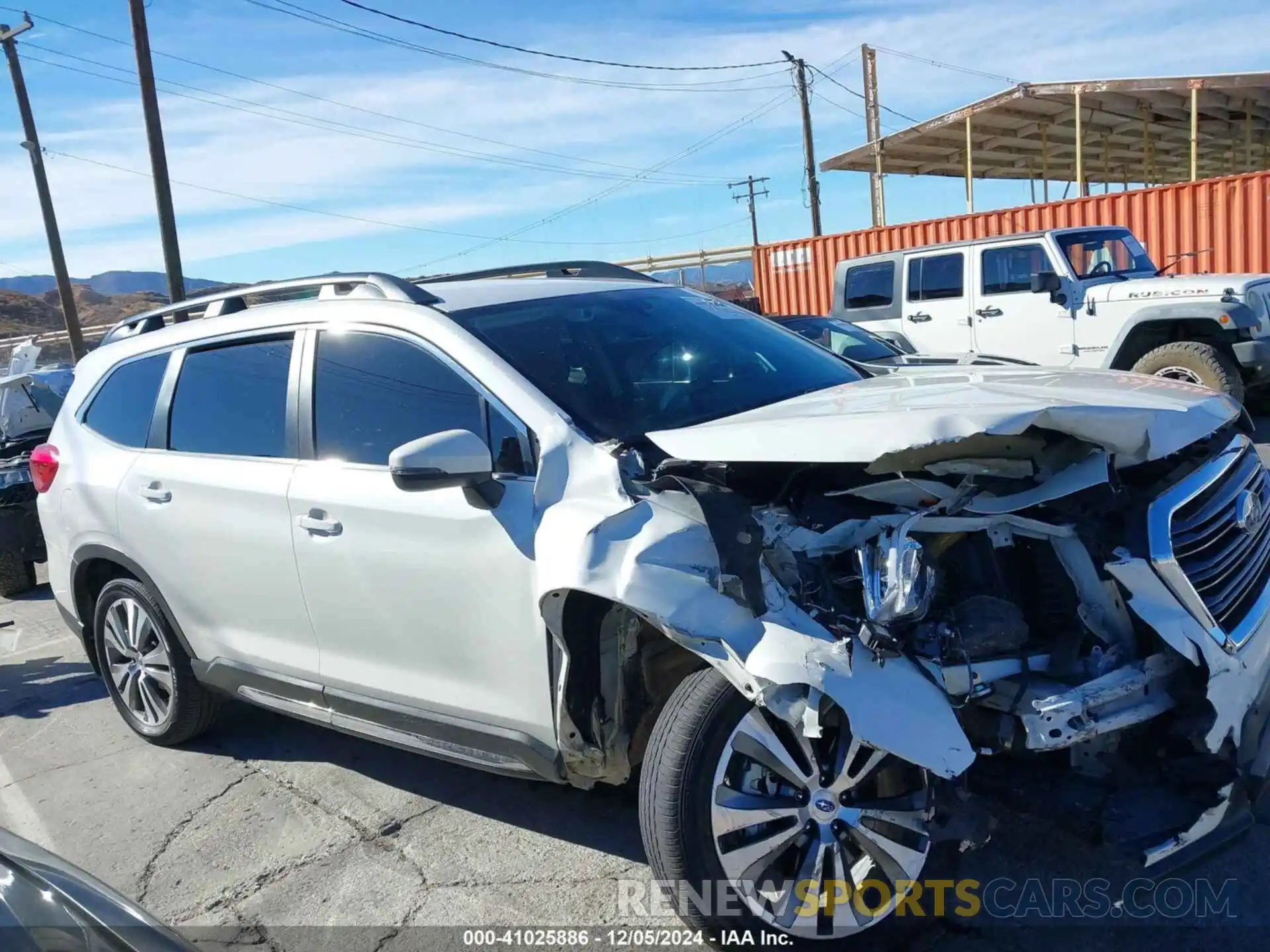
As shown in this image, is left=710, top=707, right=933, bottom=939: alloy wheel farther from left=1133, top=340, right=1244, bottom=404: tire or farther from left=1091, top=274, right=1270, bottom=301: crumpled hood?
left=1091, top=274, right=1270, bottom=301: crumpled hood

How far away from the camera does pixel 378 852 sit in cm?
343

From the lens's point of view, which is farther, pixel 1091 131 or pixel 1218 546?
pixel 1091 131

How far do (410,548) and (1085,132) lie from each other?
22.6 metres

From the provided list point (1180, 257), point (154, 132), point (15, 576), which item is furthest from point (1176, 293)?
point (154, 132)

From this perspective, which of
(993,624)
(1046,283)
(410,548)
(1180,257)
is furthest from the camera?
(1180,257)

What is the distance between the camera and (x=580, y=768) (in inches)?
111

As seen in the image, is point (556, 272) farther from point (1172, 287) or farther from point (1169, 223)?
point (1169, 223)

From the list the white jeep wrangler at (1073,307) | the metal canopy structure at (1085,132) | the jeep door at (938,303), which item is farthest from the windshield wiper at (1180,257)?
the metal canopy structure at (1085,132)

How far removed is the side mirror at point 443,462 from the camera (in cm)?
275

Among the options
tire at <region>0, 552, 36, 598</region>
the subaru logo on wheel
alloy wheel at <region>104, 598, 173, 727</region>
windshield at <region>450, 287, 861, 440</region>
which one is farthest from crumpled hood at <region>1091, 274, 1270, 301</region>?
tire at <region>0, 552, 36, 598</region>

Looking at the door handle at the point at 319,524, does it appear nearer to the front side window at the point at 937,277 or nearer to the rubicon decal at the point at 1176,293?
the rubicon decal at the point at 1176,293

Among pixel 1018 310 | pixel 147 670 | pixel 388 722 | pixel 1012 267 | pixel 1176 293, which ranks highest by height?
pixel 1012 267

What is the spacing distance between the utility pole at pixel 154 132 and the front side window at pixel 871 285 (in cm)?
982

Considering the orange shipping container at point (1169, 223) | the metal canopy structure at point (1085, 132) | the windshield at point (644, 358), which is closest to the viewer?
the windshield at point (644, 358)
